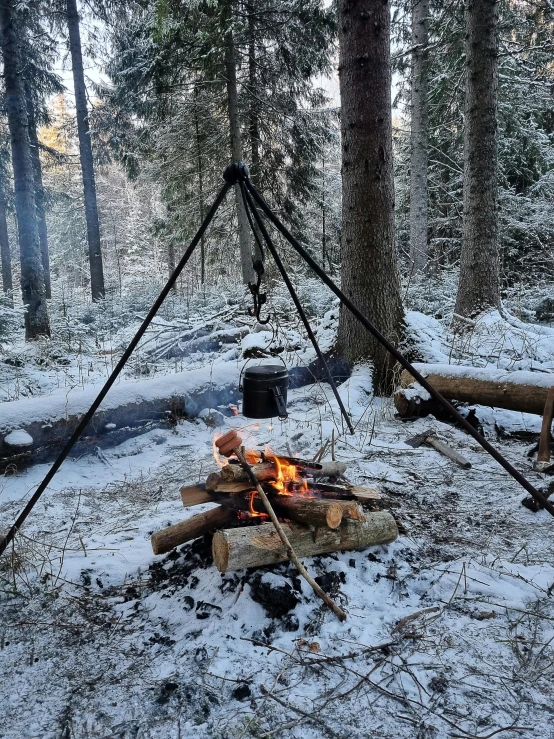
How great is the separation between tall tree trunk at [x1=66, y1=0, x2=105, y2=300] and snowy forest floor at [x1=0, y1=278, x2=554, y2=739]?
13859mm

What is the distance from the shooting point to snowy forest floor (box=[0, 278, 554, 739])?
5.96 feet

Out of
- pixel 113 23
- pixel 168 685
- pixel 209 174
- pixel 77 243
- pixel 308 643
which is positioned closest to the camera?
pixel 168 685

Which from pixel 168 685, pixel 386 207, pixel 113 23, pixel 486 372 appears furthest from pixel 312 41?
pixel 168 685

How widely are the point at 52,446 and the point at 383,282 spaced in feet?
14.1

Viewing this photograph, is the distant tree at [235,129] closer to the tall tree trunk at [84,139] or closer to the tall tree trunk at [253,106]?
the tall tree trunk at [253,106]

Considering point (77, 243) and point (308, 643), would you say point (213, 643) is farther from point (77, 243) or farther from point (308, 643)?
point (77, 243)

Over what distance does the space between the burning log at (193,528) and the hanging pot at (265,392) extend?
630mm

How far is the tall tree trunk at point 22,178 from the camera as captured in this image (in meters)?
9.85

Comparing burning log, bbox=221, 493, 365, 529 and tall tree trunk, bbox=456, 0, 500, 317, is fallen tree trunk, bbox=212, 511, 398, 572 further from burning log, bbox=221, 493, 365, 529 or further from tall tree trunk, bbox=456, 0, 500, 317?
tall tree trunk, bbox=456, 0, 500, 317

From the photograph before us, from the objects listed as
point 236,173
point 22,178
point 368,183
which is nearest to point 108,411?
point 236,173

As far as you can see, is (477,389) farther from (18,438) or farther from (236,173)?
(18,438)

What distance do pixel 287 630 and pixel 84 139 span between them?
1720 centimetres

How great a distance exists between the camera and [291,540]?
8.20ft

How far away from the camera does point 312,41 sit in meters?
11.9
